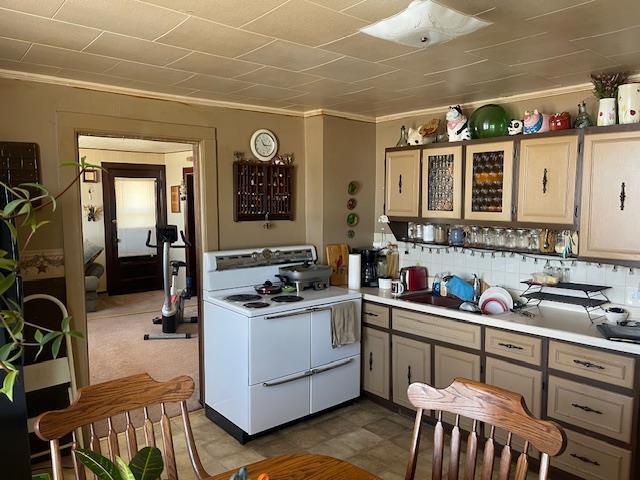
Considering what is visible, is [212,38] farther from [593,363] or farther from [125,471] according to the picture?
[593,363]

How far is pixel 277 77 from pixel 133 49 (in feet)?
2.76

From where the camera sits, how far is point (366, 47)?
91.7 inches

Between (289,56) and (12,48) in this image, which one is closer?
(12,48)

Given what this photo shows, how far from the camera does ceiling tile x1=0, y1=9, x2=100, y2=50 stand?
1962 mm

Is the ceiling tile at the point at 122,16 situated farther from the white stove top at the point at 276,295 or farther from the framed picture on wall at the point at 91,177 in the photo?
the framed picture on wall at the point at 91,177

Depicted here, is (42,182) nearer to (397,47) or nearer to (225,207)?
(225,207)

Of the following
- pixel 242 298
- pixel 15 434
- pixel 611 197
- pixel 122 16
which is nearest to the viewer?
pixel 122 16

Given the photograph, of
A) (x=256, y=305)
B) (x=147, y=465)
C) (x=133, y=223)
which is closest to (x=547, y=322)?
(x=256, y=305)

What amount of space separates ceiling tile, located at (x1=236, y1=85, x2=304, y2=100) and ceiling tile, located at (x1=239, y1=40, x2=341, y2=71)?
52cm

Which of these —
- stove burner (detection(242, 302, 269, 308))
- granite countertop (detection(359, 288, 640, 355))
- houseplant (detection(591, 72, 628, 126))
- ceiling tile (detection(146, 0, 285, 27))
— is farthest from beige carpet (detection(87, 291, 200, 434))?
houseplant (detection(591, 72, 628, 126))

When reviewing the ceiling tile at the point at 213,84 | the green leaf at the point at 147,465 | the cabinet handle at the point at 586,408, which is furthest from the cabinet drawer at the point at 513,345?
the green leaf at the point at 147,465

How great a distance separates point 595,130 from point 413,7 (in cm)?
158

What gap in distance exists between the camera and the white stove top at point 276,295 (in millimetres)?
3154

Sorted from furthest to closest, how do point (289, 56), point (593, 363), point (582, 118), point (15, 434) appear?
point (582, 118) → point (593, 363) → point (289, 56) → point (15, 434)
